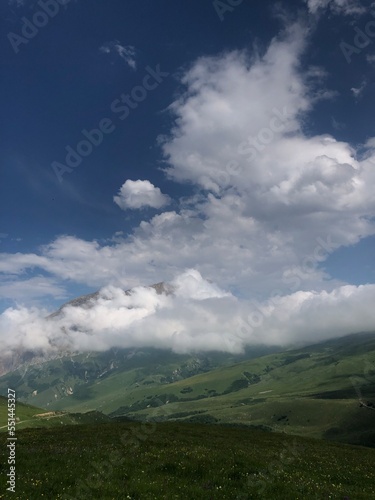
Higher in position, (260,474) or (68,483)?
(68,483)

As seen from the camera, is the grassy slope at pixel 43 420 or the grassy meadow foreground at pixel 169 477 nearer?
the grassy meadow foreground at pixel 169 477

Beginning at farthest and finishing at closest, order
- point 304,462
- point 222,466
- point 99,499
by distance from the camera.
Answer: point 304,462
point 222,466
point 99,499

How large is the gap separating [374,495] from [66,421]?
168 meters

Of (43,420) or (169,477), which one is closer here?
(169,477)

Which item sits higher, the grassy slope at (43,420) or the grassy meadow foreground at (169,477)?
the grassy meadow foreground at (169,477)

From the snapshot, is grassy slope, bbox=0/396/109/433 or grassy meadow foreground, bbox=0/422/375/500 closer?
grassy meadow foreground, bbox=0/422/375/500

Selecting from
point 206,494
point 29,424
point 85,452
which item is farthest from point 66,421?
point 206,494

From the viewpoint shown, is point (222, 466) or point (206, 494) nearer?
point (206, 494)

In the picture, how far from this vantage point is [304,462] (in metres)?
23.0

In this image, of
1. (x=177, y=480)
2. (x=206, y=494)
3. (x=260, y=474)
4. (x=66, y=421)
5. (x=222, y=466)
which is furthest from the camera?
(x=66, y=421)

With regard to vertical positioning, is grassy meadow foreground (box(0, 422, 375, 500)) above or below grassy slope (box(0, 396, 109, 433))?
above

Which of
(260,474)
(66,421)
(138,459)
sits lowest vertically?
(66,421)

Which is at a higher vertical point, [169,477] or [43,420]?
[169,477]

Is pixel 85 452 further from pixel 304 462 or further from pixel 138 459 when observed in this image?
pixel 304 462
